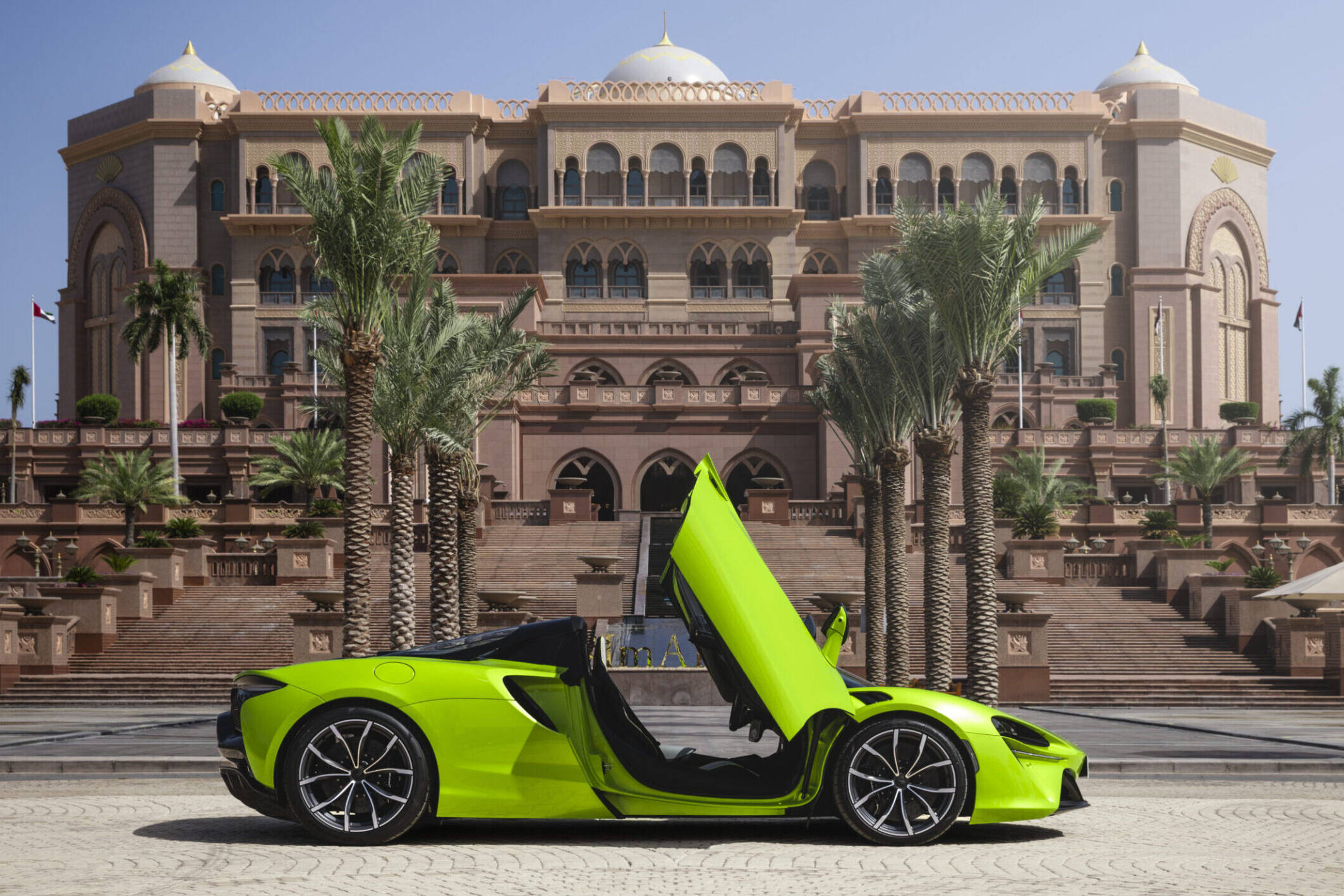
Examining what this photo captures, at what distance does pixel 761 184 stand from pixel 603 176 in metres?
7.01

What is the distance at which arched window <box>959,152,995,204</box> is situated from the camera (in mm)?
64562

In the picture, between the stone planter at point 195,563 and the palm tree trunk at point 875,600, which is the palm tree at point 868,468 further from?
the stone planter at point 195,563

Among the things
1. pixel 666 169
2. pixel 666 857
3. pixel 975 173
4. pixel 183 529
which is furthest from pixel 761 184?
pixel 666 857

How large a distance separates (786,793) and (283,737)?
2704 millimetres

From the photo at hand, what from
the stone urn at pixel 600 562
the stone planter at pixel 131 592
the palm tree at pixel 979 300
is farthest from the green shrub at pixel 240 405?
the palm tree at pixel 979 300

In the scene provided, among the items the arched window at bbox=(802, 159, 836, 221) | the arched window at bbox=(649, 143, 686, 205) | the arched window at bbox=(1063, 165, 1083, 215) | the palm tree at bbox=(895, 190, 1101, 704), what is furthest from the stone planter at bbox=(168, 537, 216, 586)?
the arched window at bbox=(1063, 165, 1083, 215)

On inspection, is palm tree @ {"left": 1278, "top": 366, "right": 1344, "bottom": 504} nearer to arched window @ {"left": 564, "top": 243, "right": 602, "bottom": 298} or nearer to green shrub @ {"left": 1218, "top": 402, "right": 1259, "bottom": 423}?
green shrub @ {"left": 1218, "top": 402, "right": 1259, "bottom": 423}

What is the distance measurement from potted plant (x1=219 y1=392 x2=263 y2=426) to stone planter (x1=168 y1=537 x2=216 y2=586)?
20987mm

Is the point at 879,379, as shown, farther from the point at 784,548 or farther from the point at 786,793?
the point at 786,793

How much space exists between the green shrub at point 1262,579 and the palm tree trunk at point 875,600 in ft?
29.0

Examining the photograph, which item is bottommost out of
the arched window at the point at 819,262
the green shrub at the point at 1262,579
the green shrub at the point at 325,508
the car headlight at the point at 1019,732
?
the green shrub at the point at 1262,579

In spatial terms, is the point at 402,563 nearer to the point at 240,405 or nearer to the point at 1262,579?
the point at 1262,579

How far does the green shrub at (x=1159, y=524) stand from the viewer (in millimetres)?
38000

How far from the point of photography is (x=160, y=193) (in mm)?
65438
